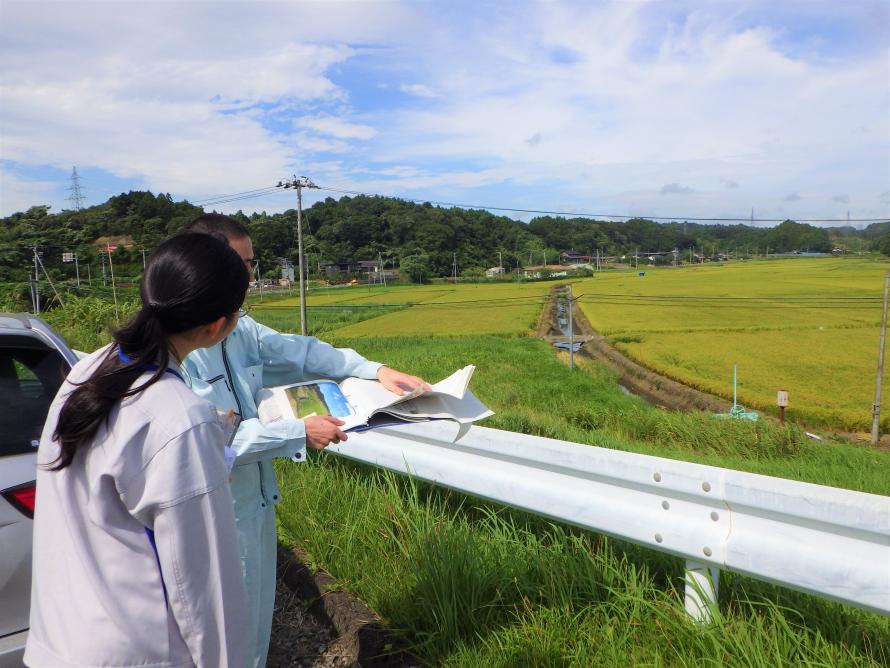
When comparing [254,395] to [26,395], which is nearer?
[254,395]

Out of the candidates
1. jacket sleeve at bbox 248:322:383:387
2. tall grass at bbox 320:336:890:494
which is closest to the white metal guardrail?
jacket sleeve at bbox 248:322:383:387

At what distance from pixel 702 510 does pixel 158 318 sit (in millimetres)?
1632

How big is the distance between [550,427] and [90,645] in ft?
21.2

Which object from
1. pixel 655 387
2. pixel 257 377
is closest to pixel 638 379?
pixel 655 387

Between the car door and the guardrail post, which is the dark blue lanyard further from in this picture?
the guardrail post

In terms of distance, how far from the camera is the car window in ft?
7.91

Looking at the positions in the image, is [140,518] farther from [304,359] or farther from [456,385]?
[304,359]

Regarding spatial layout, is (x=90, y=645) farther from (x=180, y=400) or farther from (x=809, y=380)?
(x=809, y=380)

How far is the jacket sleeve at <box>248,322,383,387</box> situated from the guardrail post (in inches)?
48.9

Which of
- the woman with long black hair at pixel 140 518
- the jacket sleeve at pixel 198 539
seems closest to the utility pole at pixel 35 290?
the woman with long black hair at pixel 140 518

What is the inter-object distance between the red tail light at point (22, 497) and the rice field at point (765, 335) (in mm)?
20910

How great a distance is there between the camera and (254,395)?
2.38 m

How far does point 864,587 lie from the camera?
5.49ft

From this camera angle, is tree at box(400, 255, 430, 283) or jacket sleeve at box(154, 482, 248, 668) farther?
tree at box(400, 255, 430, 283)
